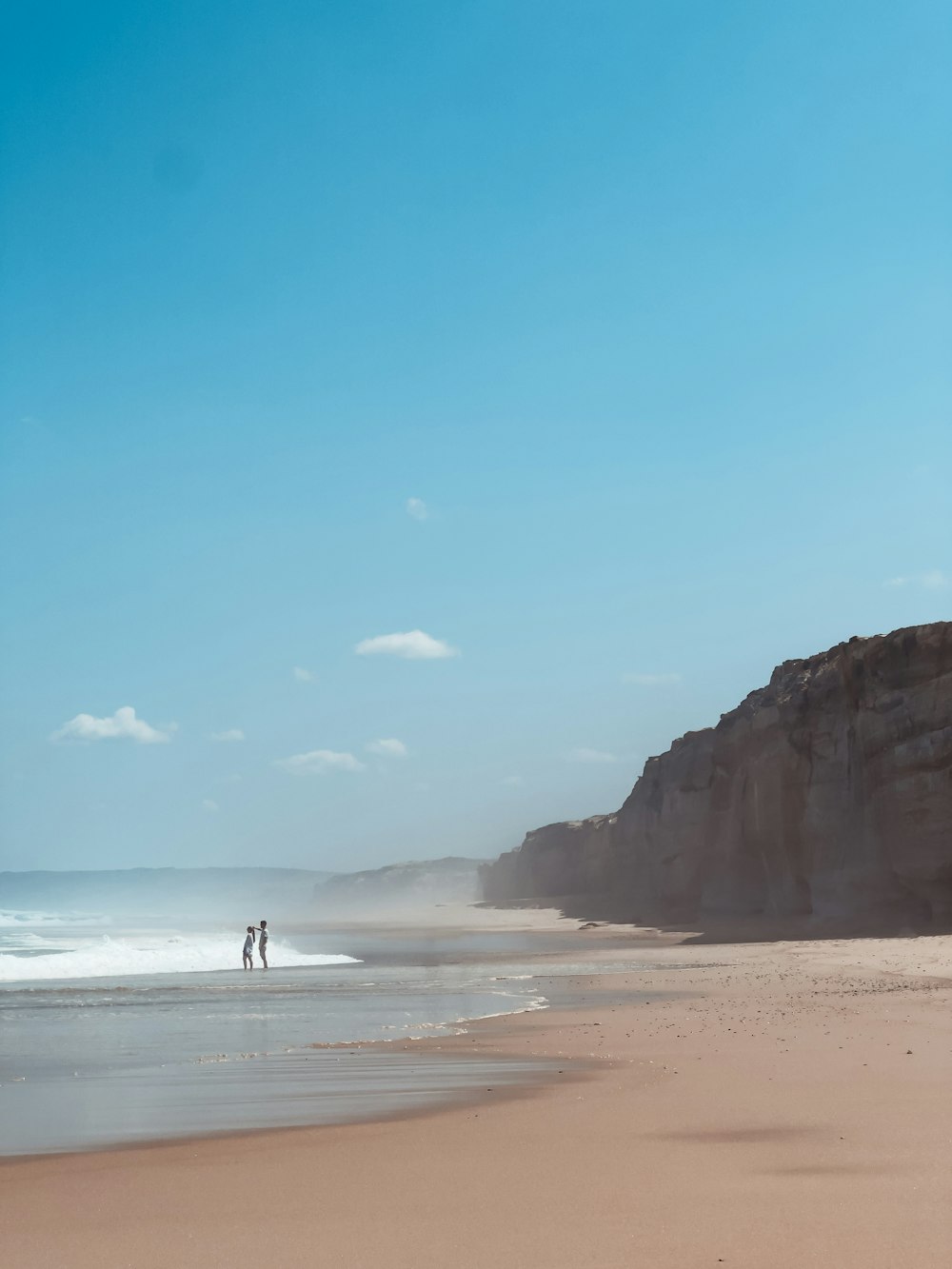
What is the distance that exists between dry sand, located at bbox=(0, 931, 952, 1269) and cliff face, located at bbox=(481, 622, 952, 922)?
25437 millimetres

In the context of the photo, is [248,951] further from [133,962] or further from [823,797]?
[823,797]

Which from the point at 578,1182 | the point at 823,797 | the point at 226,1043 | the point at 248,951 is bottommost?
the point at 248,951

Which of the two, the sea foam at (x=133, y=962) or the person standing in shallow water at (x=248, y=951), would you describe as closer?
the sea foam at (x=133, y=962)

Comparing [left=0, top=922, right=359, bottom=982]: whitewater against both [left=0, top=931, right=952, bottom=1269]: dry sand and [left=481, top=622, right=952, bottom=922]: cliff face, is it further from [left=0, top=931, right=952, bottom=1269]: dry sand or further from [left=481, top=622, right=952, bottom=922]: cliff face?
[left=0, top=931, right=952, bottom=1269]: dry sand

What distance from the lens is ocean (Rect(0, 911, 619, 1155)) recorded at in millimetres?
9320

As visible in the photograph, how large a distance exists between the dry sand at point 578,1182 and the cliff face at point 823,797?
2544 cm

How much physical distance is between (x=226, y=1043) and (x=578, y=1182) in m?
9.12

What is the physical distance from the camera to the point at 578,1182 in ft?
21.1

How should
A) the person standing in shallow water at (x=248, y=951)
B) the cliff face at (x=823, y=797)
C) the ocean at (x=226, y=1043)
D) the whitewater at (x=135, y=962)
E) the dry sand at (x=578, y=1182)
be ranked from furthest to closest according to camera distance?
the cliff face at (x=823, y=797) < the person standing in shallow water at (x=248, y=951) < the whitewater at (x=135, y=962) < the ocean at (x=226, y=1043) < the dry sand at (x=578, y=1182)

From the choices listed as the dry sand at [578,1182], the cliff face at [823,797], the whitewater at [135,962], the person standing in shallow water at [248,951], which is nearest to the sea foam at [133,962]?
the whitewater at [135,962]

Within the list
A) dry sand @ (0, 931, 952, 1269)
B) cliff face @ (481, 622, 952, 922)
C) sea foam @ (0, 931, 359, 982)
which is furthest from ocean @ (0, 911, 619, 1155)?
cliff face @ (481, 622, 952, 922)

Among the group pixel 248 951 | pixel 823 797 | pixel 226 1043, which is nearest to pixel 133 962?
pixel 248 951

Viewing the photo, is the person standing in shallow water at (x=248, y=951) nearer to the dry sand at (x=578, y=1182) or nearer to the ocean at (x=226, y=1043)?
the ocean at (x=226, y=1043)

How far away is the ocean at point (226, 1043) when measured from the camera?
9.32 m
